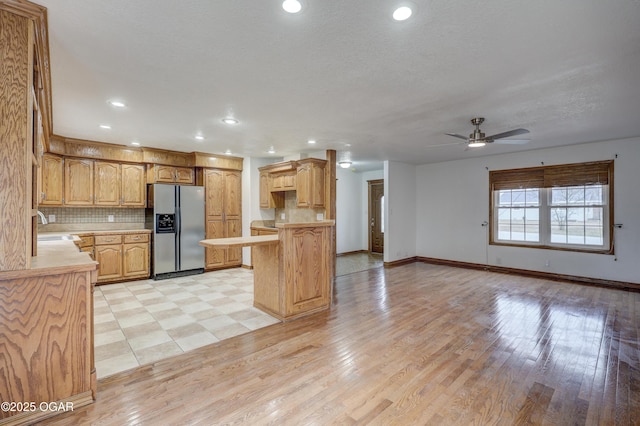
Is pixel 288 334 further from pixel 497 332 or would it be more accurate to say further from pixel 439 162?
pixel 439 162

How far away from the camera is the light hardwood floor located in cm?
191

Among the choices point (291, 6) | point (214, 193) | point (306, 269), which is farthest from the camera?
point (214, 193)

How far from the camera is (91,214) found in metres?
5.51

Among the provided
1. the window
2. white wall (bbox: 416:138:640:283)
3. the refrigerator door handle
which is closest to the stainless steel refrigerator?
the refrigerator door handle

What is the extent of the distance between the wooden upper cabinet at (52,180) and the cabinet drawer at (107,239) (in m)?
0.84

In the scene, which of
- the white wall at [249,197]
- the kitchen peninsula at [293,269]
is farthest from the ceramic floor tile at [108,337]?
the white wall at [249,197]

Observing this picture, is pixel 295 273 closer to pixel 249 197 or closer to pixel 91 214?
pixel 249 197

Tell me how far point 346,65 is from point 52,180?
5.37 metres

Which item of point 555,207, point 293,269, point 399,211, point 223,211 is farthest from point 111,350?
point 555,207

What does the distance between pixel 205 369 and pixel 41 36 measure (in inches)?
106

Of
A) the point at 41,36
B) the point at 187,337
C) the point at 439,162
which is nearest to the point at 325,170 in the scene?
the point at 439,162

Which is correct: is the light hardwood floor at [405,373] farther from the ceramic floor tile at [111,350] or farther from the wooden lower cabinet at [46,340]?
the ceramic floor tile at [111,350]

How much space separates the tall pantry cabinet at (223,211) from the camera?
622cm

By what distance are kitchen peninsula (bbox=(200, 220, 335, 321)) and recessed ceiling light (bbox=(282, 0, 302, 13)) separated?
2181 millimetres
